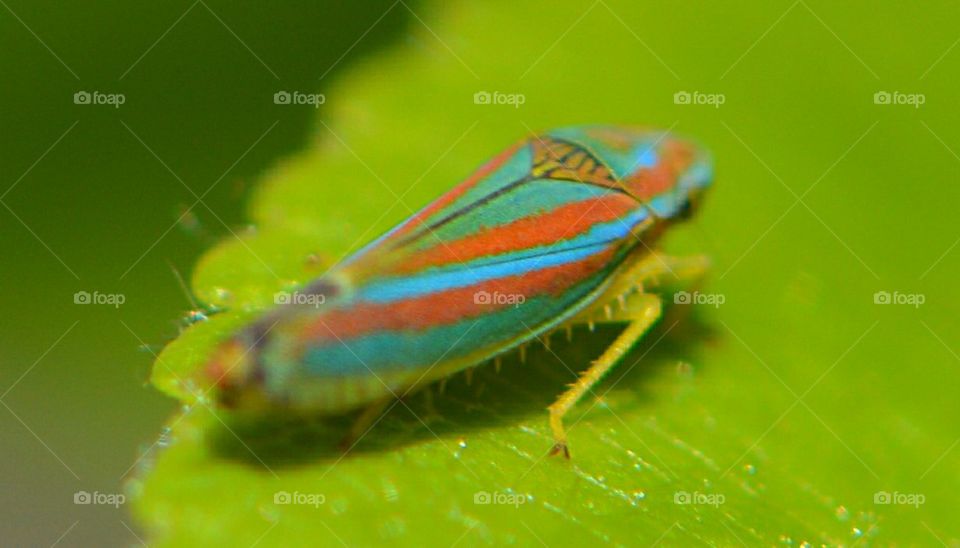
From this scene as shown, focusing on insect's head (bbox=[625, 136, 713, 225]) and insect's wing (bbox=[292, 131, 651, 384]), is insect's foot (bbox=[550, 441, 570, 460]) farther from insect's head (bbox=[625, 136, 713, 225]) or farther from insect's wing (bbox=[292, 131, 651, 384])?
insect's head (bbox=[625, 136, 713, 225])

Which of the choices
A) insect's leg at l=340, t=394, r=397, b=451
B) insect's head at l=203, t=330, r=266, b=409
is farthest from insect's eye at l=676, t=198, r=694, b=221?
insect's head at l=203, t=330, r=266, b=409

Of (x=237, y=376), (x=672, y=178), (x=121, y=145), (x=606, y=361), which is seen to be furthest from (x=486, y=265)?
(x=121, y=145)

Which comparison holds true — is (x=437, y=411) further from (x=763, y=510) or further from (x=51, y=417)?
(x=51, y=417)

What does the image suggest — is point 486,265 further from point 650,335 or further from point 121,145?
point 121,145

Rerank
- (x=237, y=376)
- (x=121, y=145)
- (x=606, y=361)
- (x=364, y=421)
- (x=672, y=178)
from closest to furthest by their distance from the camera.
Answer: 1. (x=237, y=376)
2. (x=364, y=421)
3. (x=606, y=361)
4. (x=672, y=178)
5. (x=121, y=145)

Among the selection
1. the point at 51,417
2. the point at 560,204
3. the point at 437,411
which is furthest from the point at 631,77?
the point at 51,417

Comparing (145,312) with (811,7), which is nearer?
(811,7)

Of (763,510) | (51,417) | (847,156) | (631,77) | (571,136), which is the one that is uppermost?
(631,77)
